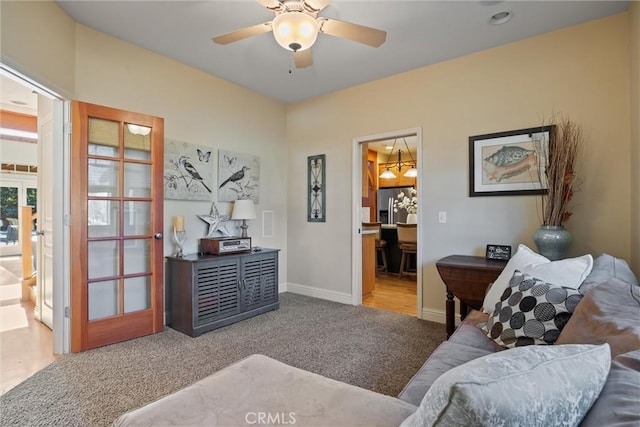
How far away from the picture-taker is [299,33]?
192 centimetres

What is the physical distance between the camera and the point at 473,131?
3.23m

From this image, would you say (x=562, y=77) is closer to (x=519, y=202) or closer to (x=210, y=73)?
(x=519, y=202)

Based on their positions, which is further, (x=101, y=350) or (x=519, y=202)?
(x=519, y=202)

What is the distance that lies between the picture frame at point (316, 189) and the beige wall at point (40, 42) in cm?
265

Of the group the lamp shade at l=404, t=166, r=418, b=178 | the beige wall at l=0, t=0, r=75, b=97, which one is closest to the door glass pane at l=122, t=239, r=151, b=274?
the beige wall at l=0, t=0, r=75, b=97

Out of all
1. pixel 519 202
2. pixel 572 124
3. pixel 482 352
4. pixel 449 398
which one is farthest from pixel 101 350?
pixel 572 124

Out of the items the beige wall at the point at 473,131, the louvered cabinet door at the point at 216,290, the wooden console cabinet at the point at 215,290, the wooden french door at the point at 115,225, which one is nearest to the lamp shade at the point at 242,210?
the wooden console cabinet at the point at 215,290

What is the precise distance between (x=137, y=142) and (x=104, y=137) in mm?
264

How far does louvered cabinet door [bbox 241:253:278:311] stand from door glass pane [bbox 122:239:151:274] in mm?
913

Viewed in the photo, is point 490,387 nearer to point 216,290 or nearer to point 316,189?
point 216,290

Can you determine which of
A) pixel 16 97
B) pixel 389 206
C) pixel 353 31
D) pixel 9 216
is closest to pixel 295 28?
pixel 353 31

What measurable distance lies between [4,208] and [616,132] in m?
11.0

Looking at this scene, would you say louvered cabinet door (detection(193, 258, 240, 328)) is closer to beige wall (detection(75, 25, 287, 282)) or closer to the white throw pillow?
beige wall (detection(75, 25, 287, 282))

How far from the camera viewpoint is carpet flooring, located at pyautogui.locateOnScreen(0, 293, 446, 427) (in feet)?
6.34
